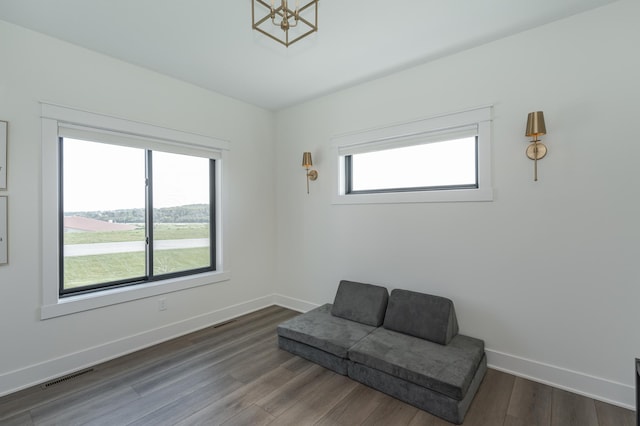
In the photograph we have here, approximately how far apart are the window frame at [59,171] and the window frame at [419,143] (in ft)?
5.36

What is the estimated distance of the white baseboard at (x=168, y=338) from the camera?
2.05m

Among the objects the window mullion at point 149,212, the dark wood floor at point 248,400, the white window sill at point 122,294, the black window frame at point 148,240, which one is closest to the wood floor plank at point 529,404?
the dark wood floor at point 248,400

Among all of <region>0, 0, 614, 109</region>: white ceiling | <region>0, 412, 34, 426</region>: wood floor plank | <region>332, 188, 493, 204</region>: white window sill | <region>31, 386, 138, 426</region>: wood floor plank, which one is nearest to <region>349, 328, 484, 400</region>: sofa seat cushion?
<region>332, 188, 493, 204</region>: white window sill

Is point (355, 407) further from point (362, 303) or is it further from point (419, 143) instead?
point (419, 143)

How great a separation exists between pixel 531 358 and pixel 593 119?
6.13ft

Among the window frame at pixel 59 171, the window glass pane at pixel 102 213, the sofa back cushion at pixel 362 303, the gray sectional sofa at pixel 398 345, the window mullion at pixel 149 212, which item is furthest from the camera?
the window mullion at pixel 149 212

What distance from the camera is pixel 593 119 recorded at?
2.12m

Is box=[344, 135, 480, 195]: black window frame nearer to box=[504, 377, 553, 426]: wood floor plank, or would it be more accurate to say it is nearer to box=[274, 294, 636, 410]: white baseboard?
box=[274, 294, 636, 410]: white baseboard

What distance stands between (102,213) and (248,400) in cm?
216

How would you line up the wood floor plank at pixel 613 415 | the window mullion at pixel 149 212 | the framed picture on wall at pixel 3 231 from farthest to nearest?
the window mullion at pixel 149 212 → the framed picture on wall at pixel 3 231 → the wood floor plank at pixel 613 415

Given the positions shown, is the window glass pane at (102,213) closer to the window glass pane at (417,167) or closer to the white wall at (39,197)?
the white wall at (39,197)

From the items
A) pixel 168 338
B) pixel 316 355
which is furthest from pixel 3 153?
pixel 316 355

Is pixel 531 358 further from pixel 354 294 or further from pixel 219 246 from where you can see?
pixel 219 246

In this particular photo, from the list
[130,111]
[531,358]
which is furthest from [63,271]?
[531,358]
